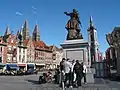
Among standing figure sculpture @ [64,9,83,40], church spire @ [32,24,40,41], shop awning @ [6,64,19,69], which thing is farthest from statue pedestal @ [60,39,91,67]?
church spire @ [32,24,40,41]

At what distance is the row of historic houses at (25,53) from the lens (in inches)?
2644

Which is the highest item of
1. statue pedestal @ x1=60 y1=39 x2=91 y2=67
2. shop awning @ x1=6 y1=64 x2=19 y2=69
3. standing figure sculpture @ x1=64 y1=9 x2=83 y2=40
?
standing figure sculpture @ x1=64 y1=9 x2=83 y2=40

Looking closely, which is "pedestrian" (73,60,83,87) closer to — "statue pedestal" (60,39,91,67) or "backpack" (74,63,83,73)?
"backpack" (74,63,83,73)

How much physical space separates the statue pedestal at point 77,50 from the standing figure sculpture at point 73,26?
696 millimetres

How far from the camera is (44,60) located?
91.9 m

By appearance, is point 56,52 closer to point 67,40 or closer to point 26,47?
point 26,47

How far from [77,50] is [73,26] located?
243 centimetres

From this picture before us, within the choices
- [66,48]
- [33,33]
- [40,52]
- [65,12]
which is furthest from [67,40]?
[33,33]

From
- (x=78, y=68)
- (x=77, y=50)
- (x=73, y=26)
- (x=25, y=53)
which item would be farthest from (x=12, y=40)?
(x=78, y=68)

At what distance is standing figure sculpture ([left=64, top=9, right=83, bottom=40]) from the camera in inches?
651

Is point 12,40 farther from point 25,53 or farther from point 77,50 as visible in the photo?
point 77,50

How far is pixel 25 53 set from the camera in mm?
78000

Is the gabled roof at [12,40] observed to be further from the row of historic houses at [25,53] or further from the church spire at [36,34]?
the church spire at [36,34]

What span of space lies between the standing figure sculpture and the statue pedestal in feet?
2.28
